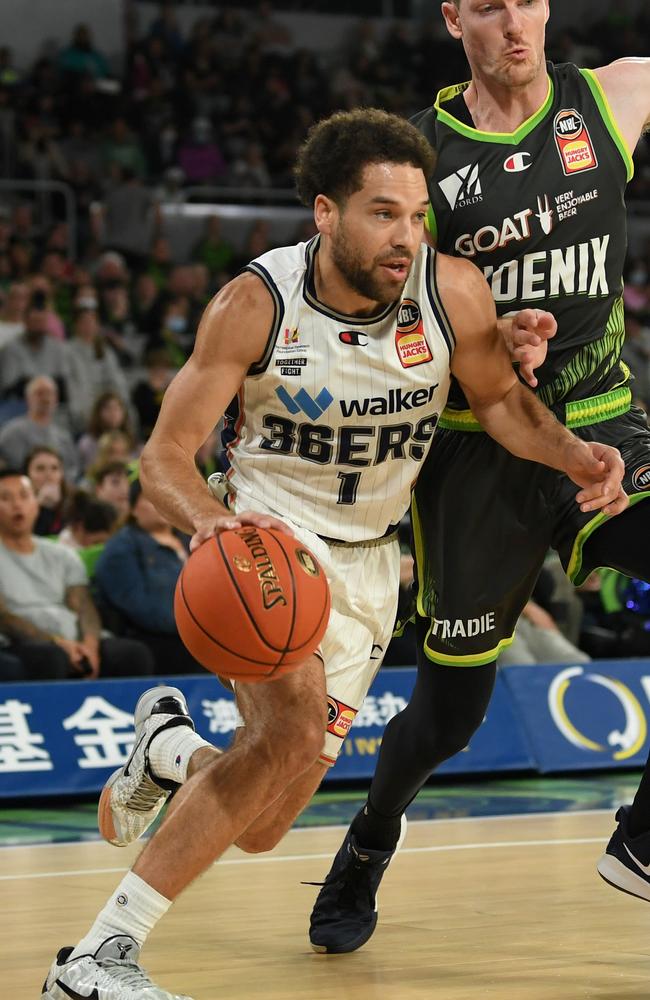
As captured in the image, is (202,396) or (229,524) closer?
(229,524)

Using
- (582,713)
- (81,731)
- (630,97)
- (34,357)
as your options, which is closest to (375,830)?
(630,97)

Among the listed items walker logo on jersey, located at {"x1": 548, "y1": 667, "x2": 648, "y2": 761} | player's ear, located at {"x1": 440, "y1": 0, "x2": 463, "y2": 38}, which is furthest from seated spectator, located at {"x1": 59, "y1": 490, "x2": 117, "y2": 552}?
player's ear, located at {"x1": 440, "y1": 0, "x2": 463, "y2": 38}

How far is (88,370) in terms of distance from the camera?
12.1 metres

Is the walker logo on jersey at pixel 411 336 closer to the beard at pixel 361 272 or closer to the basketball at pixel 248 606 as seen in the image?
the beard at pixel 361 272

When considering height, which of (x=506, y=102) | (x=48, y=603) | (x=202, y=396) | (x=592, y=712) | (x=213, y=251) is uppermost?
(x=506, y=102)

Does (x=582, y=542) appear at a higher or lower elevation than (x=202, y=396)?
lower

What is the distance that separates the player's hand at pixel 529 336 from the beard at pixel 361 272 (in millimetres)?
336

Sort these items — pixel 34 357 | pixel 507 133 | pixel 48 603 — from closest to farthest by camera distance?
pixel 507 133 → pixel 48 603 → pixel 34 357

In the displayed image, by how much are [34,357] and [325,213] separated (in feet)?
27.1

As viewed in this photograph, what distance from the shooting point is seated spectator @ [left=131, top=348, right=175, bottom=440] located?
38.7 feet

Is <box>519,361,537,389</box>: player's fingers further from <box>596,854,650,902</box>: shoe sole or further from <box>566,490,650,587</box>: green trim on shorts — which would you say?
<box>596,854,650,902</box>: shoe sole

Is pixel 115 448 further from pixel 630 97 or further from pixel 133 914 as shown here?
pixel 133 914

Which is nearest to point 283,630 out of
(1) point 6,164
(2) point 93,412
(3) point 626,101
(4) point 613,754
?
(3) point 626,101

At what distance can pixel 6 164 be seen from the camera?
629 inches
